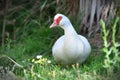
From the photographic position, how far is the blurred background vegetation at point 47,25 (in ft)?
26.7

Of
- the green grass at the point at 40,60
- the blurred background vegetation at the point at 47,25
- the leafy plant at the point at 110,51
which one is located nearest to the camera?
the leafy plant at the point at 110,51

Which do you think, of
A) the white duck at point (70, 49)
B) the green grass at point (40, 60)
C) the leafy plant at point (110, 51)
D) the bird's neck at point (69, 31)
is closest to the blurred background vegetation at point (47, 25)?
the green grass at point (40, 60)

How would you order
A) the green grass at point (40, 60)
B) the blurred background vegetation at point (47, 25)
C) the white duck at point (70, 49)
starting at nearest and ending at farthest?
the green grass at point (40, 60)
the white duck at point (70, 49)
the blurred background vegetation at point (47, 25)

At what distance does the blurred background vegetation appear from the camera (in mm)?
8148

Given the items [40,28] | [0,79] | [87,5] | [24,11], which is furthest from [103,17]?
[0,79]

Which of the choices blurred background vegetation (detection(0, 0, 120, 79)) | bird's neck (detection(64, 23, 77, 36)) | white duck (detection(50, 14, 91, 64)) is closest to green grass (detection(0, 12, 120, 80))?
blurred background vegetation (detection(0, 0, 120, 79))

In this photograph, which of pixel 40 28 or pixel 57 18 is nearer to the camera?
pixel 57 18

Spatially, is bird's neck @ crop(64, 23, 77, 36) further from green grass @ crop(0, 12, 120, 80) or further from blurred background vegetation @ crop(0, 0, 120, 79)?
blurred background vegetation @ crop(0, 0, 120, 79)

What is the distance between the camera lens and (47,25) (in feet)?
29.0

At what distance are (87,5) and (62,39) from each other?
1.40 m

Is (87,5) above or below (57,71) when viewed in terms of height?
above

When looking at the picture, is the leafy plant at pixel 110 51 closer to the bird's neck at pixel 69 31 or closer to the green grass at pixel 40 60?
the green grass at pixel 40 60

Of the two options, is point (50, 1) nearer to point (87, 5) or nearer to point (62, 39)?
point (87, 5)

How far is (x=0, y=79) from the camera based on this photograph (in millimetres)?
4973
